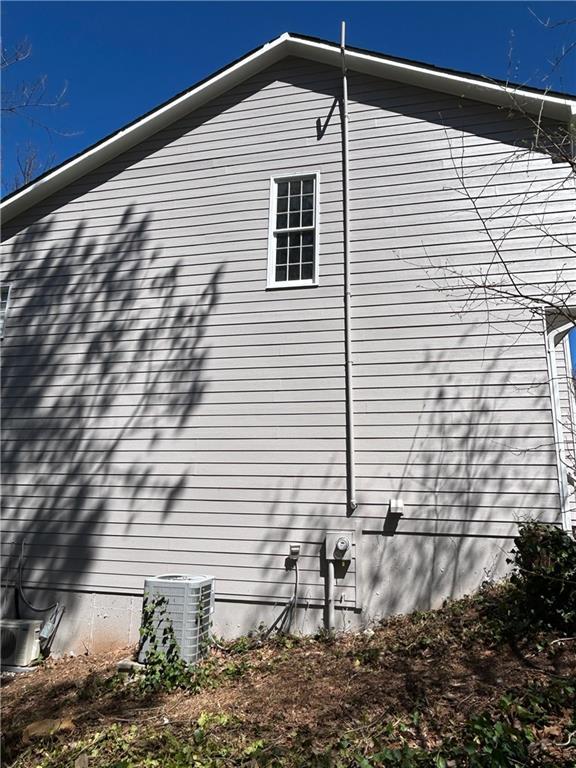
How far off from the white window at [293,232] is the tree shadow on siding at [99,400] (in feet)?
3.18

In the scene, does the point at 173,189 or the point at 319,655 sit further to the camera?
the point at 173,189

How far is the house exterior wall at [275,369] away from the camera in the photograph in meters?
6.38

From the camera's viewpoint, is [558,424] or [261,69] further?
[261,69]

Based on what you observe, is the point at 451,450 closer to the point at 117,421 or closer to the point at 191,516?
the point at 191,516

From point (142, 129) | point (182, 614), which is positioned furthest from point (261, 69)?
point (182, 614)

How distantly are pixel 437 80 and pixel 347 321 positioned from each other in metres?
3.50

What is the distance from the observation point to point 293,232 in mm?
7652

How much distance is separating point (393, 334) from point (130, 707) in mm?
4953

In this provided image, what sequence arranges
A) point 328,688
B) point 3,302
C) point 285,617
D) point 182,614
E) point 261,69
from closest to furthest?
point 328,688, point 182,614, point 285,617, point 261,69, point 3,302

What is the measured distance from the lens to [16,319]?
28.9ft

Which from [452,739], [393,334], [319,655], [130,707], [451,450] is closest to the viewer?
[452,739]

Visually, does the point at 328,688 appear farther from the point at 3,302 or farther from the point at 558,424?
the point at 3,302

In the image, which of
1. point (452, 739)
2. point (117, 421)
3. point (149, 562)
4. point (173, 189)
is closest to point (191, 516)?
point (149, 562)

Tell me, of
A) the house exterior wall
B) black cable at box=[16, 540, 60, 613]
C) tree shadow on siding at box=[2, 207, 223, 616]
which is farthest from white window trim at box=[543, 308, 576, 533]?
black cable at box=[16, 540, 60, 613]
